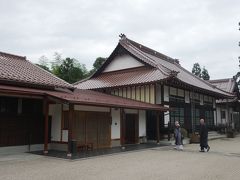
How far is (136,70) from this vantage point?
68.1 feet

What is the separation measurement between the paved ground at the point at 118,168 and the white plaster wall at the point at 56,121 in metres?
2.16

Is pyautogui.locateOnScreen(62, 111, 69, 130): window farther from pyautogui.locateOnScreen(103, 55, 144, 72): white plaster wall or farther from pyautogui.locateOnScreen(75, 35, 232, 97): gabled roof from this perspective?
pyautogui.locateOnScreen(103, 55, 144, 72): white plaster wall

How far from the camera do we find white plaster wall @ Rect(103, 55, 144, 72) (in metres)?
21.0

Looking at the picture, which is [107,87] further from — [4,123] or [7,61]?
[4,123]

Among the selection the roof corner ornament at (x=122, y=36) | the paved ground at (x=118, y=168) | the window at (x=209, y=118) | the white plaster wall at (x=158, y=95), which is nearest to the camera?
the paved ground at (x=118, y=168)

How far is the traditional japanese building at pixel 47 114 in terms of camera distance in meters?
11.8

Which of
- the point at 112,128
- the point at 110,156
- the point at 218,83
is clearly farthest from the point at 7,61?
the point at 218,83

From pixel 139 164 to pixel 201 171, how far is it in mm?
2135

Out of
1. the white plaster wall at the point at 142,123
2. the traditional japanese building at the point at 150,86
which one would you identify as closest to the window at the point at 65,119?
the white plaster wall at the point at 142,123

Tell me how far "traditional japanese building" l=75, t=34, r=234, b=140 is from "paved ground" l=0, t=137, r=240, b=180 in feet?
22.5

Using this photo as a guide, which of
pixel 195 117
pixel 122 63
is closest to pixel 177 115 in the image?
pixel 195 117

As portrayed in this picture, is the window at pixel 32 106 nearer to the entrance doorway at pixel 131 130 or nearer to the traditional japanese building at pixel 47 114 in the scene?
the traditional japanese building at pixel 47 114

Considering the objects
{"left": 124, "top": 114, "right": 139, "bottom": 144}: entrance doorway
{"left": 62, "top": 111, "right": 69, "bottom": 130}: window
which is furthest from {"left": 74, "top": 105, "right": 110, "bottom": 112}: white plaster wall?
{"left": 124, "top": 114, "right": 139, "bottom": 144}: entrance doorway

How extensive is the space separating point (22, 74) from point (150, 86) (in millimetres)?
7877
